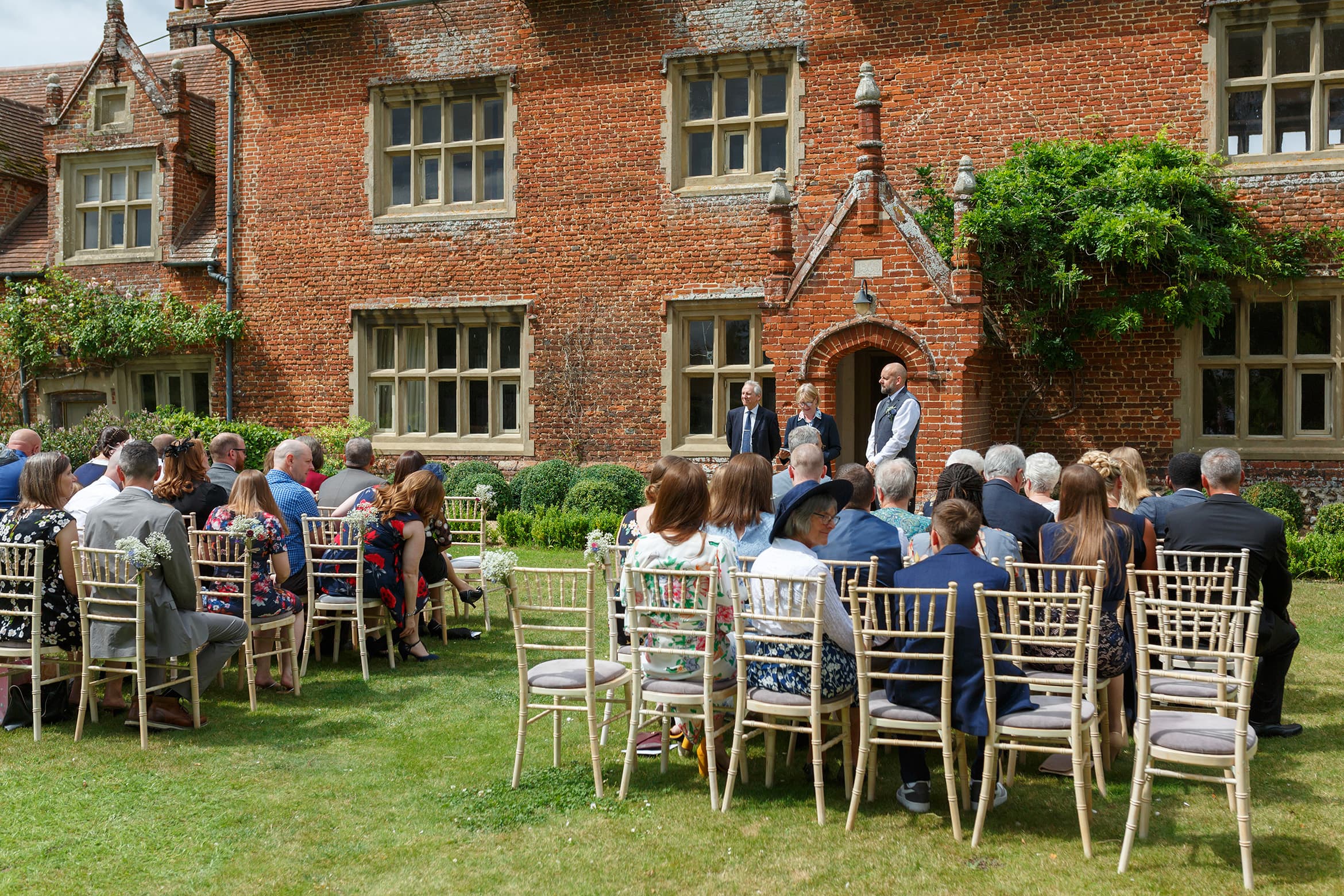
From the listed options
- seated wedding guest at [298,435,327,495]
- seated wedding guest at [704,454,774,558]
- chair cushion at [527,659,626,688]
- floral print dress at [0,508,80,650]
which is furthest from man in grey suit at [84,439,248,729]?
seated wedding guest at [704,454,774,558]

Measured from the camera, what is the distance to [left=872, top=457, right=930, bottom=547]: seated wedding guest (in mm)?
6223

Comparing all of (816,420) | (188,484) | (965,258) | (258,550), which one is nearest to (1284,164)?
(965,258)

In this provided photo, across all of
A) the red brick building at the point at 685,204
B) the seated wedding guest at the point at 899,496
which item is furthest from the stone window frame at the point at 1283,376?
the seated wedding guest at the point at 899,496

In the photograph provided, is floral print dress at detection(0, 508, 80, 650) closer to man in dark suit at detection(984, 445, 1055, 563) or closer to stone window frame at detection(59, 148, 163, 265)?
man in dark suit at detection(984, 445, 1055, 563)

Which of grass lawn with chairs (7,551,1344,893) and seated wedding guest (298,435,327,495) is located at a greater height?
seated wedding guest (298,435,327,495)

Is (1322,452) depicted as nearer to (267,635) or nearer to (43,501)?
(267,635)

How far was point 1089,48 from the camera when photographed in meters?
13.0

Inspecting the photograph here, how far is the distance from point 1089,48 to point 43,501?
1151 cm

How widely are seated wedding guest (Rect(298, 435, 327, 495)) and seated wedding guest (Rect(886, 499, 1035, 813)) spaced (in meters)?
5.02

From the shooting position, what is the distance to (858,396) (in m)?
14.7

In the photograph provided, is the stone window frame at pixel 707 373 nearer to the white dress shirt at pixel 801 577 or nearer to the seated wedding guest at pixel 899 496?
the seated wedding guest at pixel 899 496

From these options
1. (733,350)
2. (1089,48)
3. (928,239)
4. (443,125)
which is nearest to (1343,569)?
(928,239)

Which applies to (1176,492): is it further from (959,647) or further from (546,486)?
(546,486)

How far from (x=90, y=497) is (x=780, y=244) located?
7643mm
